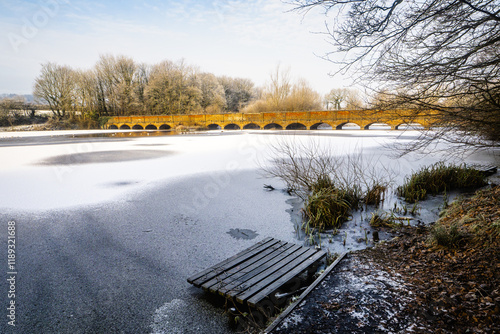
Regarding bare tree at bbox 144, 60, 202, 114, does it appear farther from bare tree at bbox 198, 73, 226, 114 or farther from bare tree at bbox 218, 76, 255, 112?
bare tree at bbox 218, 76, 255, 112

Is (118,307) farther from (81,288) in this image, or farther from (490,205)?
(490,205)

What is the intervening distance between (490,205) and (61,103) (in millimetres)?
47206

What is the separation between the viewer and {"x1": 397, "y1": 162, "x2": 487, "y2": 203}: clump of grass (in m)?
6.59

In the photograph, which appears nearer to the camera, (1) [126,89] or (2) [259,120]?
(2) [259,120]

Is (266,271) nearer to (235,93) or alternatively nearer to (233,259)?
(233,259)

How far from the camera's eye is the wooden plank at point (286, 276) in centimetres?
252

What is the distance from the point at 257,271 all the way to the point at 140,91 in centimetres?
4399

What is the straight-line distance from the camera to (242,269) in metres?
3.11

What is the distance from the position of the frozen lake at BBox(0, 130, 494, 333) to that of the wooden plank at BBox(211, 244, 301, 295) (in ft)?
0.72

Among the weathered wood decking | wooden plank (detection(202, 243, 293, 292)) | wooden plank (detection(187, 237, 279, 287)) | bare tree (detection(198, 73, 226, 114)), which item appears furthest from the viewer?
bare tree (detection(198, 73, 226, 114))

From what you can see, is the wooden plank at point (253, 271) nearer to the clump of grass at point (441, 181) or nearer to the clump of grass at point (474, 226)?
the clump of grass at point (474, 226)

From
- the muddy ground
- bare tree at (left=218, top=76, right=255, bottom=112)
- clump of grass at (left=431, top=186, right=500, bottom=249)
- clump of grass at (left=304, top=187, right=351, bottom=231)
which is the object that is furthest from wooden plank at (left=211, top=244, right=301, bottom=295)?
bare tree at (left=218, top=76, right=255, bottom=112)

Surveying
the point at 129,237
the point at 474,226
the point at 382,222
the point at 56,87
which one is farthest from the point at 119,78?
the point at 474,226

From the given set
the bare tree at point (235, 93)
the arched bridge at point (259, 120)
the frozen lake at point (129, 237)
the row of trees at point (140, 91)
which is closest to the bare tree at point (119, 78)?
the row of trees at point (140, 91)
